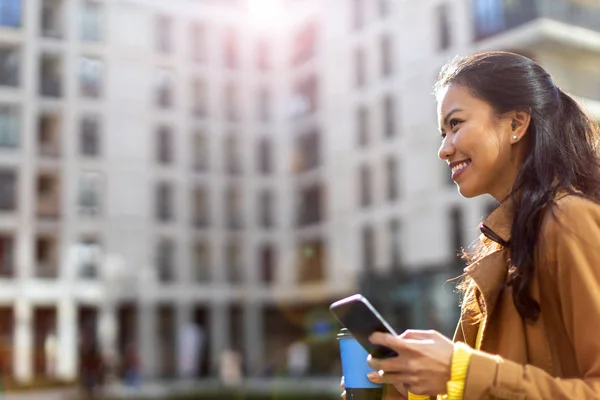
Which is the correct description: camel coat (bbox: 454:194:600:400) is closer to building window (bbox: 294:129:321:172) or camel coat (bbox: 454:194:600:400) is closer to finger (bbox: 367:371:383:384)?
finger (bbox: 367:371:383:384)

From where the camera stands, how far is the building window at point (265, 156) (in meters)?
46.5

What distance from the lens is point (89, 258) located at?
4019cm

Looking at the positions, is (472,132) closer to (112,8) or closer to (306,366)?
(306,366)

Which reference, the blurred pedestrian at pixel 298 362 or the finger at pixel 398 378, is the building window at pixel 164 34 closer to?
the blurred pedestrian at pixel 298 362

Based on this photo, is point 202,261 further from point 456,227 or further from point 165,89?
point 456,227

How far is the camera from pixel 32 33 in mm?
39594

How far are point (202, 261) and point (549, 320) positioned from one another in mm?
43210

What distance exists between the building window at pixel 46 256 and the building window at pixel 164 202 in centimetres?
549

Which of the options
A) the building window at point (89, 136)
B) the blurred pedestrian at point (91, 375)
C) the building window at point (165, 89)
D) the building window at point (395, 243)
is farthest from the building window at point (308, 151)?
the blurred pedestrian at point (91, 375)

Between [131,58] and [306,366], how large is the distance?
57.6 feet

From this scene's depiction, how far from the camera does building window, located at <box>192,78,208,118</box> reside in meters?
45.0

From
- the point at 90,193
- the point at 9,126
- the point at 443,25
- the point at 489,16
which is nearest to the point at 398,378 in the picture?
the point at 489,16

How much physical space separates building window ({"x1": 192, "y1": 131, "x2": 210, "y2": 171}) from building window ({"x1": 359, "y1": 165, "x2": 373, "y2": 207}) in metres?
9.93

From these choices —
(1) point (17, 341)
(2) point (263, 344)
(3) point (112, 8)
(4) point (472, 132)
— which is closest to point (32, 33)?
(3) point (112, 8)
